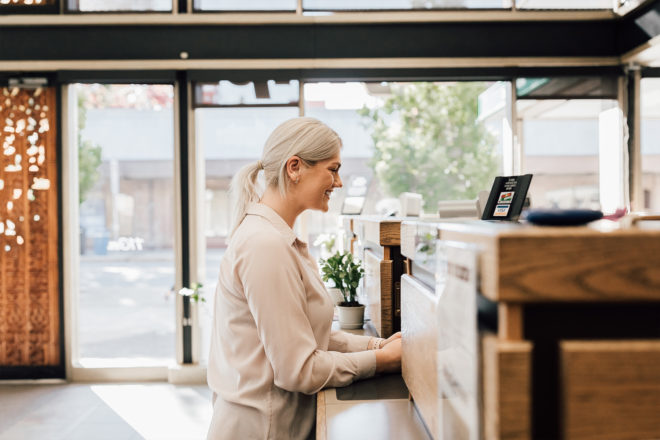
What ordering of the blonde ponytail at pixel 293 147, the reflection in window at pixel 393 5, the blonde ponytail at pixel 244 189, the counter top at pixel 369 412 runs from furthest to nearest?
the reflection in window at pixel 393 5
the blonde ponytail at pixel 244 189
the blonde ponytail at pixel 293 147
the counter top at pixel 369 412

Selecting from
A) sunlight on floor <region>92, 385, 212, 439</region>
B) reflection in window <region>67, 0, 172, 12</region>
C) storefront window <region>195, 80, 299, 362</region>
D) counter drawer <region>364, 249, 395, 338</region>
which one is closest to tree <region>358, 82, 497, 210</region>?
storefront window <region>195, 80, 299, 362</region>

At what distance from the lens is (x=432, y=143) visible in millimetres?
5895

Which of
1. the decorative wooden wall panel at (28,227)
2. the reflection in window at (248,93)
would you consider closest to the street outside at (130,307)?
the decorative wooden wall panel at (28,227)

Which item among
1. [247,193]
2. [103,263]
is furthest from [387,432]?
[103,263]

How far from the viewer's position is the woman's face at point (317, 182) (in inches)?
57.0

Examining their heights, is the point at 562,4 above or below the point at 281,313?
above

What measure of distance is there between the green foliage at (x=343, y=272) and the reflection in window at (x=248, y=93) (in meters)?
2.63

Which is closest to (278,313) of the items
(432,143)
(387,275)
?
(387,275)

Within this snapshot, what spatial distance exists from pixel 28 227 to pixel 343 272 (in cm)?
357

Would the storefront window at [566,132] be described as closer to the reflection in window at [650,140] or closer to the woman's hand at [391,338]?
the reflection in window at [650,140]

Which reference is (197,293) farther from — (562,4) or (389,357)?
(562,4)

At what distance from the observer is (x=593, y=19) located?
4.35 m

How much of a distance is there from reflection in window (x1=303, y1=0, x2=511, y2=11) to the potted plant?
2965 mm

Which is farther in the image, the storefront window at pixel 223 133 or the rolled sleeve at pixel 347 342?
the storefront window at pixel 223 133
